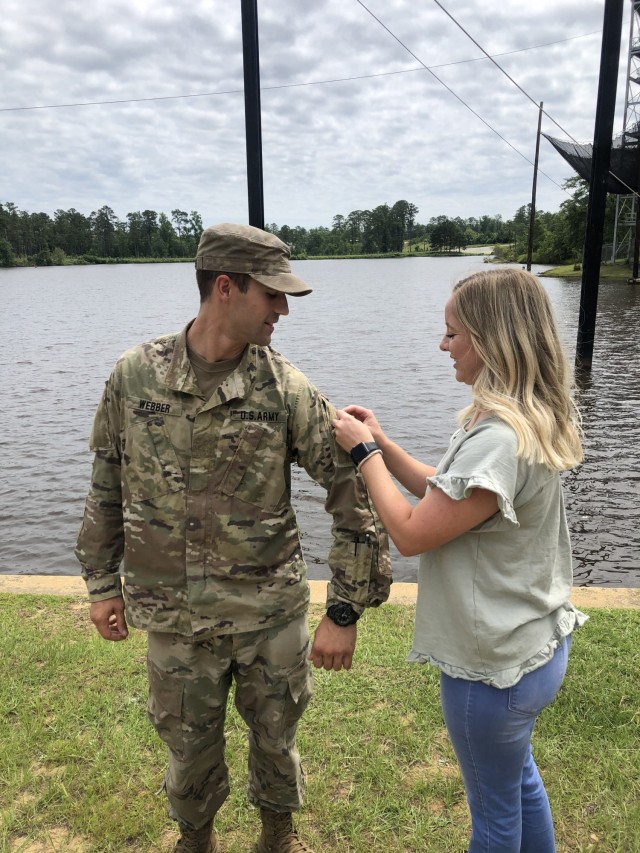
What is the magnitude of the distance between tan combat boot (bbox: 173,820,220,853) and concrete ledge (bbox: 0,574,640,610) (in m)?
2.15

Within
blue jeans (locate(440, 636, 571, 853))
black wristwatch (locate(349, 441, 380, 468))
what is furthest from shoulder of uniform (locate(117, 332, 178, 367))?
blue jeans (locate(440, 636, 571, 853))

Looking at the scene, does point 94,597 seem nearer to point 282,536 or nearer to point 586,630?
point 282,536

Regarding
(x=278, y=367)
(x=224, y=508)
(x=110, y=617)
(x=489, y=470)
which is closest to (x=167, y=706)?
(x=110, y=617)

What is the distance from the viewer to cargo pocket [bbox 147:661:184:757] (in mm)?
2359

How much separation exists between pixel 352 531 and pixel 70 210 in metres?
150

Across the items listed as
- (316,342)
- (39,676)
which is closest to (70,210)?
(316,342)

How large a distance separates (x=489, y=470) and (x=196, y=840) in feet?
6.33

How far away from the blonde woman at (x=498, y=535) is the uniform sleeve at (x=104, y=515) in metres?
1.00

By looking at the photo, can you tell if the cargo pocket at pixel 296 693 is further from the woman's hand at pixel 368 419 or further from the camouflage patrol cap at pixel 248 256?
the camouflage patrol cap at pixel 248 256

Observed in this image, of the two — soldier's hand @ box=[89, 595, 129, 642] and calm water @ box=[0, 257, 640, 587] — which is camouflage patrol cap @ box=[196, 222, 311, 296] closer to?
calm water @ box=[0, 257, 640, 587]

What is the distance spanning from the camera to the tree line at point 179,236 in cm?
12850

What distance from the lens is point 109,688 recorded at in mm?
3715

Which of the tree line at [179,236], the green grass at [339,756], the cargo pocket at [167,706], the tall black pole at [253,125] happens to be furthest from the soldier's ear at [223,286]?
the tree line at [179,236]

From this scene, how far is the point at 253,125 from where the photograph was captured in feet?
17.3
